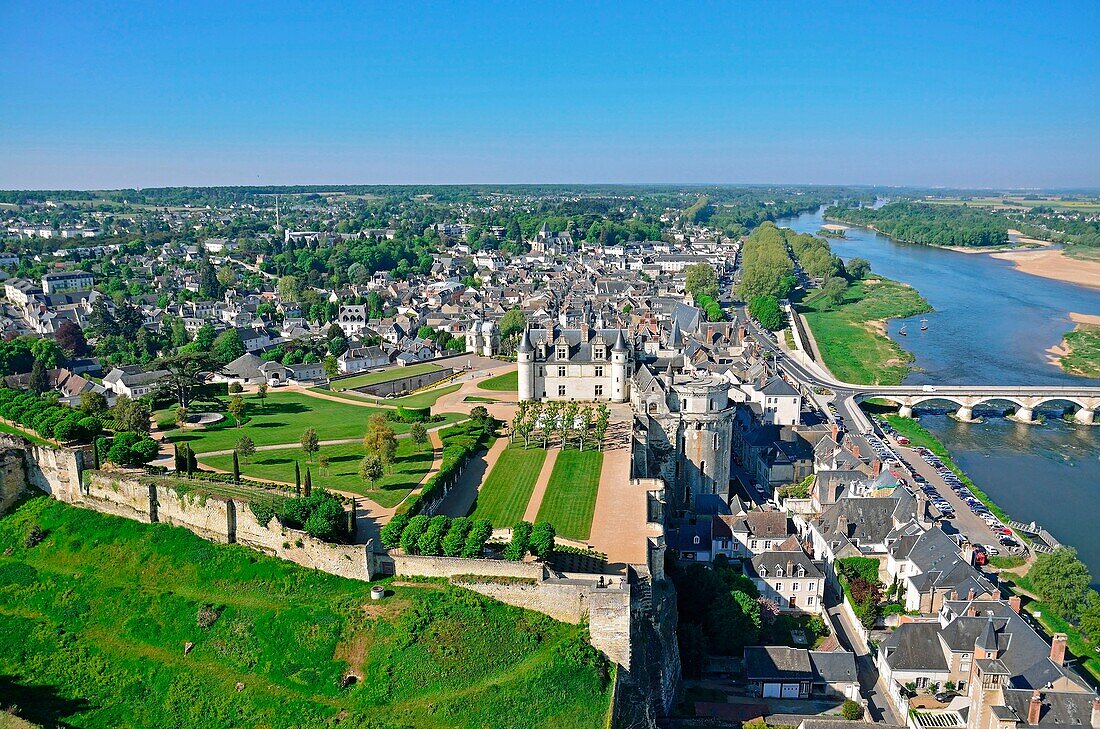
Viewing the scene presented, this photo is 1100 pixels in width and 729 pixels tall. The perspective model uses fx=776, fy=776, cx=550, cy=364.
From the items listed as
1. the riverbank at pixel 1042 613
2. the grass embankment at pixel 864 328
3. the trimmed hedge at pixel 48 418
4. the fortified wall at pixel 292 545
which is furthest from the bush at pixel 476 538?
the grass embankment at pixel 864 328

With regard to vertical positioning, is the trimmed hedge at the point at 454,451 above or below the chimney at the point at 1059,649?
above

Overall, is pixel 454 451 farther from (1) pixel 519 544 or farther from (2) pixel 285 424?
(1) pixel 519 544

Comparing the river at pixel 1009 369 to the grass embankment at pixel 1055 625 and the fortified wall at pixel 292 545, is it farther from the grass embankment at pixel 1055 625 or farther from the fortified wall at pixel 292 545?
the fortified wall at pixel 292 545

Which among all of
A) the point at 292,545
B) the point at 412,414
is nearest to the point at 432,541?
the point at 292,545

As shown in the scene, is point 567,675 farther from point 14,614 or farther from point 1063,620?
point 1063,620

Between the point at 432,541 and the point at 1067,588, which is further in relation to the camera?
the point at 1067,588

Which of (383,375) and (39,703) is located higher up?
(383,375)
